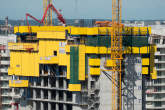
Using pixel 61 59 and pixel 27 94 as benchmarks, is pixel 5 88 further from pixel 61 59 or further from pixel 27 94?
pixel 61 59

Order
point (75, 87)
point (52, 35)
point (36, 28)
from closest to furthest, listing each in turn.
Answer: point (75, 87), point (52, 35), point (36, 28)

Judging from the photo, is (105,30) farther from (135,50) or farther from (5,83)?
(5,83)

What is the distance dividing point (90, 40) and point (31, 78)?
2263 cm

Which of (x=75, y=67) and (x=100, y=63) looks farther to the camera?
(x=75, y=67)

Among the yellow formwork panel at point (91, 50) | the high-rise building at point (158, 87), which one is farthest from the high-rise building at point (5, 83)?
the high-rise building at point (158, 87)

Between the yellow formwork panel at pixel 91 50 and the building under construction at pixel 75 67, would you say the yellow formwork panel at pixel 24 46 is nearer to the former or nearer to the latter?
the building under construction at pixel 75 67

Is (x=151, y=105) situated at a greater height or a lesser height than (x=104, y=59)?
lesser

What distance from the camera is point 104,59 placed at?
3782 inches

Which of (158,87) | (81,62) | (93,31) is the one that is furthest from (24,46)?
(158,87)

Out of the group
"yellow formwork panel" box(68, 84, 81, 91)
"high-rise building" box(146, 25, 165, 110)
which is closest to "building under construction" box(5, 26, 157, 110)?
"yellow formwork panel" box(68, 84, 81, 91)

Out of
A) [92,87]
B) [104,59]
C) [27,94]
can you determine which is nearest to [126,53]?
[104,59]

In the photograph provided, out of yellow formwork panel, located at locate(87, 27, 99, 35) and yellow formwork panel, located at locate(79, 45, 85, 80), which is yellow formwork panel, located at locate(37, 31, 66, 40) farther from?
yellow formwork panel, located at locate(87, 27, 99, 35)

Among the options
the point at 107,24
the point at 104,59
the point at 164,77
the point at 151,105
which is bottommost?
the point at 151,105

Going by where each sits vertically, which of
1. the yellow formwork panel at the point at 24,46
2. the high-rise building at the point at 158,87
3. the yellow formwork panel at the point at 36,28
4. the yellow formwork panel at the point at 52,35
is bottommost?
the high-rise building at the point at 158,87
